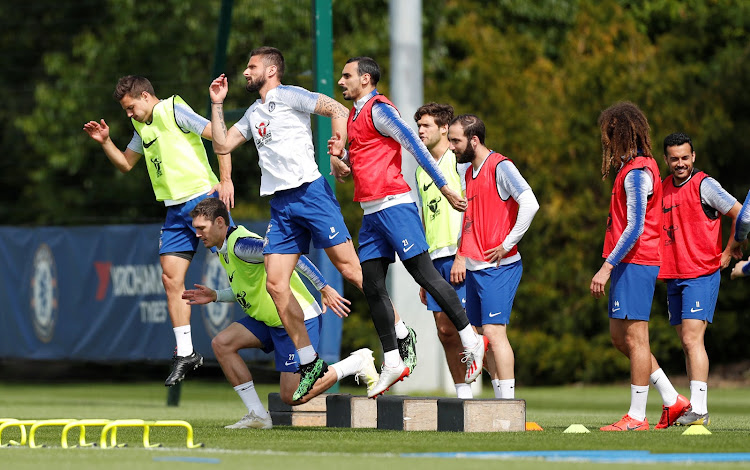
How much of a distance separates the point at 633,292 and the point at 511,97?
35.6 ft

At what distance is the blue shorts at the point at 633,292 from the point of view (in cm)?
885

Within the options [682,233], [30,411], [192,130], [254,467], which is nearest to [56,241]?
[30,411]

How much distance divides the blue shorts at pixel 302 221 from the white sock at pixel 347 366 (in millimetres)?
825

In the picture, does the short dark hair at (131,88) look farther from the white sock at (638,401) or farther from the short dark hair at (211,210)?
the white sock at (638,401)

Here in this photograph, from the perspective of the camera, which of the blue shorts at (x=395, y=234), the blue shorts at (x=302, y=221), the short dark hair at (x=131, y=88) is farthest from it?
the short dark hair at (x=131, y=88)

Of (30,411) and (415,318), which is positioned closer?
(30,411)

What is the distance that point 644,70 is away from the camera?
19094 millimetres

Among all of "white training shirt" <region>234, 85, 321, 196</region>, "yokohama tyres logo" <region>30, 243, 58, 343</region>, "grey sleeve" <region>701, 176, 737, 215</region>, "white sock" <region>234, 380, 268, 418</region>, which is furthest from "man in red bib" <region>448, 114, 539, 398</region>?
"yokohama tyres logo" <region>30, 243, 58, 343</region>

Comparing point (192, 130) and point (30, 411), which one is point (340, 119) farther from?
point (30, 411)

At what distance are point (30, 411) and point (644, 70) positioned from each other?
10.3m

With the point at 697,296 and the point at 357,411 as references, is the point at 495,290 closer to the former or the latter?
the point at 357,411

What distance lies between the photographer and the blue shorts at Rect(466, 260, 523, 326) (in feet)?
30.3

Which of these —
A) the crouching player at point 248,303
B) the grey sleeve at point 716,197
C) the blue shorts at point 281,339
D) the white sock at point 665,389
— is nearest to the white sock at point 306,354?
the blue shorts at point 281,339

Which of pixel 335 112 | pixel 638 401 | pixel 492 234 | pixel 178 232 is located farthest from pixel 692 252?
pixel 178 232
